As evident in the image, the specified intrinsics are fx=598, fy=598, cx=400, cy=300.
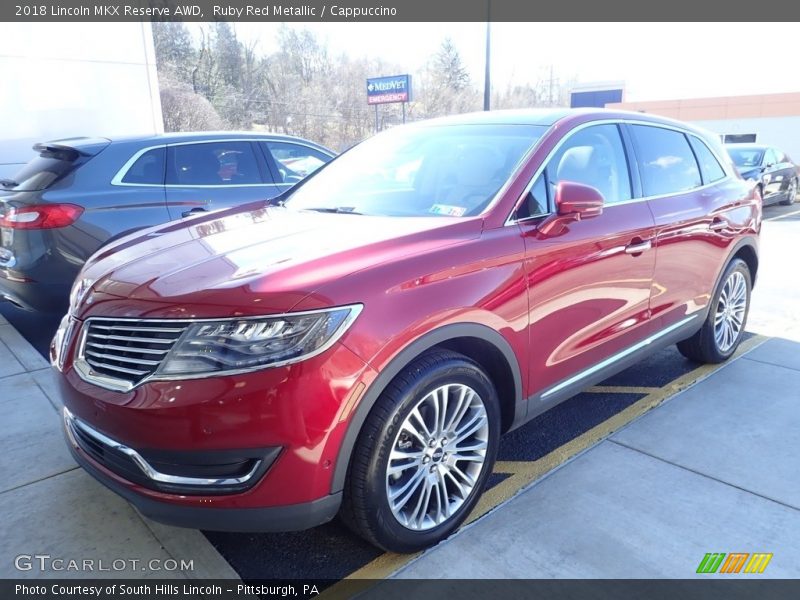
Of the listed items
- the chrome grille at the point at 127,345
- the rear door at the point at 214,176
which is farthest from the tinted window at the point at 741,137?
the chrome grille at the point at 127,345

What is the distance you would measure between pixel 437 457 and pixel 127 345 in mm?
1320

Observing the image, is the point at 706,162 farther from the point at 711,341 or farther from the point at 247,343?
the point at 247,343

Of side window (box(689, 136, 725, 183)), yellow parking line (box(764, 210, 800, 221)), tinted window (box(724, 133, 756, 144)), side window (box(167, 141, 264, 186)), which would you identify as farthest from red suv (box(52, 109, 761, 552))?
tinted window (box(724, 133, 756, 144))

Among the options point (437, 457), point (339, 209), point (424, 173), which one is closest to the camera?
point (437, 457)

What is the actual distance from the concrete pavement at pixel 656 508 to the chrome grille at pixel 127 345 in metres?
1.31

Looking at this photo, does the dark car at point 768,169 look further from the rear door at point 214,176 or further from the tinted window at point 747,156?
the rear door at point 214,176

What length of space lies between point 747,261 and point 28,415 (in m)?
5.36

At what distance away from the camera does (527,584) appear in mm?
2369

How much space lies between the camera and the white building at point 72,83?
8.91m

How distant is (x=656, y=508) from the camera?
2.84 m

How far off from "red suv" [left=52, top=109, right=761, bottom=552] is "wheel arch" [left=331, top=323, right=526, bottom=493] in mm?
12

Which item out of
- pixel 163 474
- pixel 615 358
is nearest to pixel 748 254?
pixel 615 358

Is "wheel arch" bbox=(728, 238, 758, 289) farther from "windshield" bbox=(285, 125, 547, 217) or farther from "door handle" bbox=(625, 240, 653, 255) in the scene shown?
"windshield" bbox=(285, 125, 547, 217)

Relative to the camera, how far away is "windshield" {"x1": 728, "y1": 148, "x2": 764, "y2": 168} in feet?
46.2
